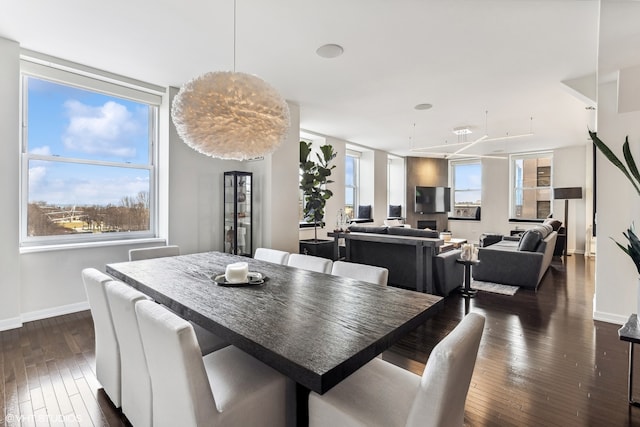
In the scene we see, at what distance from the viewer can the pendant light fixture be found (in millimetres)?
1869

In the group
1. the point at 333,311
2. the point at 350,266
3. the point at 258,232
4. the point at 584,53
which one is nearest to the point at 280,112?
the point at 350,266

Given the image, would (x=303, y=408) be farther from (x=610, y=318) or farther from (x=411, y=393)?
(x=610, y=318)

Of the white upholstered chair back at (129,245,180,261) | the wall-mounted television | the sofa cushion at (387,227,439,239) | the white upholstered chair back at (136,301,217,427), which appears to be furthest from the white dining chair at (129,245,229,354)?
the wall-mounted television

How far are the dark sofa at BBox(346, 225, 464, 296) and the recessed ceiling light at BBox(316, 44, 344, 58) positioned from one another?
95.4 inches

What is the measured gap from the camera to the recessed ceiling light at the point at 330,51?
3009mm

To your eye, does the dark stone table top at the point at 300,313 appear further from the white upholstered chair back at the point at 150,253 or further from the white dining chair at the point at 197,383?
the white upholstered chair back at the point at 150,253

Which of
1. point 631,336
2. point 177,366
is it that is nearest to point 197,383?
point 177,366

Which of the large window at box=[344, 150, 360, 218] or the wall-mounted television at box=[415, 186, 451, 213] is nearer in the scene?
the large window at box=[344, 150, 360, 218]

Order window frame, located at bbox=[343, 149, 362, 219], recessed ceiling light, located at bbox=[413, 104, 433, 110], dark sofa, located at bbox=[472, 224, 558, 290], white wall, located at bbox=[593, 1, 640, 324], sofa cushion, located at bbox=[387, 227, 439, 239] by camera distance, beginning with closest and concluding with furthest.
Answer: white wall, located at bbox=[593, 1, 640, 324] → sofa cushion, located at bbox=[387, 227, 439, 239] → dark sofa, located at bbox=[472, 224, 558, 290] → recessed ceiling light, located at bbox=[413, 104, 433, 110] → window frame, located at bbox=[343, 149, 362, 219]

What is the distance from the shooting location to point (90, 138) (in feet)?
12.2


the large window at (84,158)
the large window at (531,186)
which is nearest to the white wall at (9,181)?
the large window at (84,158)

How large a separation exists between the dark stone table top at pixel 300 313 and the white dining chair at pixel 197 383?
207 mm

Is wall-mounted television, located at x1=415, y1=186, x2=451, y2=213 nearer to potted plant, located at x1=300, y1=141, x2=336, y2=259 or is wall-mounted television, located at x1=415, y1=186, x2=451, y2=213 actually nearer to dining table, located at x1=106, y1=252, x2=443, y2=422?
potted plant, located at x1=300, y1=141, x2=336, y2=259

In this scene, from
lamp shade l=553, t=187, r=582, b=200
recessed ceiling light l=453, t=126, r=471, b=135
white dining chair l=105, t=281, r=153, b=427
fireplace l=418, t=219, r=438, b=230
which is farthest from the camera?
fireplace l=418, t=219, r=438, b=230
